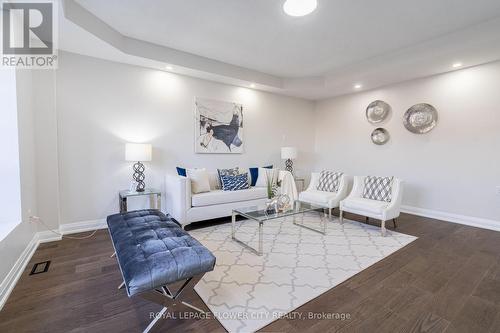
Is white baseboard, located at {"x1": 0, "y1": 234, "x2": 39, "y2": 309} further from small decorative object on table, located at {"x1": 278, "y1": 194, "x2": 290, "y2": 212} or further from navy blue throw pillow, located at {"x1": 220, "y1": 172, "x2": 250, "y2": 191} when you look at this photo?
small decorative object on table, located at {"x1": 278, "y1": 194, "x2": 290, "y2": 212}

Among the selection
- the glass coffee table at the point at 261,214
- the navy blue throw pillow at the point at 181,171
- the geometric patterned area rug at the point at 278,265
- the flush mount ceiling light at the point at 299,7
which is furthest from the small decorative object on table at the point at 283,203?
the flush mount ceiling light at the point at 299,7

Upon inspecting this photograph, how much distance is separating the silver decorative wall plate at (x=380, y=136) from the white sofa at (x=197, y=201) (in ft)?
9.76

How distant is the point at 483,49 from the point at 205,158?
454 cm

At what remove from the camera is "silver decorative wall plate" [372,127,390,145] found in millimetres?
4877

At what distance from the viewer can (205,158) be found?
4.52m

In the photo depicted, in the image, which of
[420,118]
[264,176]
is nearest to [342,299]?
[264,176]

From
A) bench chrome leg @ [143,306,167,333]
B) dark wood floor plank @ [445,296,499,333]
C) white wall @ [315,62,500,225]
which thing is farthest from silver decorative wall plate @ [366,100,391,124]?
bench chrome leg @ [143,306,167,333]

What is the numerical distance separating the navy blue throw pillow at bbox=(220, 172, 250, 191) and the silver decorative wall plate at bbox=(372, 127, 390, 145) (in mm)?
3058

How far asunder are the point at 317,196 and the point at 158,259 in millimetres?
3210

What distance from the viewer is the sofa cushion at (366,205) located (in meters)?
3.43

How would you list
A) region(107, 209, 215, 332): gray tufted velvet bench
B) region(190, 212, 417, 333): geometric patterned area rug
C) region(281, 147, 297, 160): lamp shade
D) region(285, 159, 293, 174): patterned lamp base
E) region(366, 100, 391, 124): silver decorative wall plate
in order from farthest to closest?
region(285, 159, 293, 174): patterned lamp base → region(281, 147, 297, 160): lamp shade → region(366, 100, 391, 124): silver decorative wall plate → region(190, 212, 417, 333): geometric patterned area rug → region(107, 209, 215, 332): gray tufted velvet bench

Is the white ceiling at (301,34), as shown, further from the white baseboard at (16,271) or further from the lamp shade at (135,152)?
the white baseboard at (16,271)

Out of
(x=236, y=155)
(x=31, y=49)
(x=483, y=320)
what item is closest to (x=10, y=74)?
(x=31, y=49)

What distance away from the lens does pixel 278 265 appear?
95.3 inches
